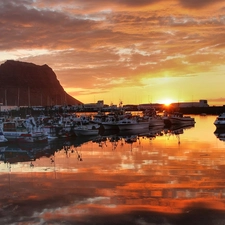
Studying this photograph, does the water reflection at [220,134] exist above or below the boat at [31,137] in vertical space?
below

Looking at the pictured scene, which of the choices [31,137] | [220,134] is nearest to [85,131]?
[31,137]

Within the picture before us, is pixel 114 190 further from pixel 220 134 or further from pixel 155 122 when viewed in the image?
pixel 155 122

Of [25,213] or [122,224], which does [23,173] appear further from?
[122,224]

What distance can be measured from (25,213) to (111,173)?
7373mm

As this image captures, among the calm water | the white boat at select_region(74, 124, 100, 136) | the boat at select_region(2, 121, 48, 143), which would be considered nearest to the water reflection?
the white boat at select_region(74, 124, 100, 136)

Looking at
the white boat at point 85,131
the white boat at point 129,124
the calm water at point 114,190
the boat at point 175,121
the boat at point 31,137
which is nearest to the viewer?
the calm water at point 114,190

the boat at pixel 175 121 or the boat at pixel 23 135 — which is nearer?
the boat at pixel 23 135

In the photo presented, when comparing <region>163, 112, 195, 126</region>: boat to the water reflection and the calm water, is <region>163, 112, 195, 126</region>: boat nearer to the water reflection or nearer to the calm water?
the water reflection

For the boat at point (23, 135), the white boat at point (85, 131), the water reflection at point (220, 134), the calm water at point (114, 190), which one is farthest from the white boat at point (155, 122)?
the calm water at point (114, 190)

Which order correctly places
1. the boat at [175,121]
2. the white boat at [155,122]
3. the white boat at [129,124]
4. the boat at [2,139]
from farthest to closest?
the boat at [175,121], the white boat at [155,122], the white boat at [129,124], the boat at [2,139]

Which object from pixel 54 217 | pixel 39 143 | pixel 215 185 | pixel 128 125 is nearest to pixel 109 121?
pixel 128 125

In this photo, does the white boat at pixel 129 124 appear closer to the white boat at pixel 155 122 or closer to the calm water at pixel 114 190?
the white boat at pixel 155 122

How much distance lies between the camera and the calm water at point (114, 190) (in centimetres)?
1192

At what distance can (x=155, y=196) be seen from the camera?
14234mm
